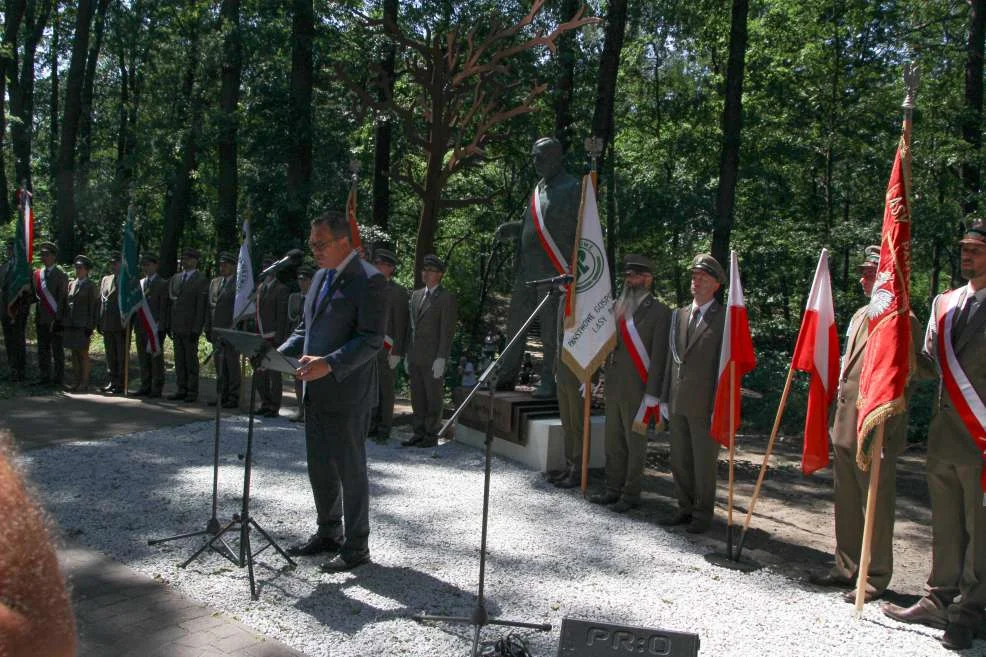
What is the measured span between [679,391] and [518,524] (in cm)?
165

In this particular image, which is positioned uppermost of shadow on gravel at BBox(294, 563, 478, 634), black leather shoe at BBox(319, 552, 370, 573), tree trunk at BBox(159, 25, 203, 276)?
tree trunk at BBox(159, 25, 203, 276)

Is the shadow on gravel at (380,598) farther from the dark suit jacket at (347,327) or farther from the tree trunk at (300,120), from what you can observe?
the tree trunk at (300,120)

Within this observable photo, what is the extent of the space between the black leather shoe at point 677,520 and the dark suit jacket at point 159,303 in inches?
331

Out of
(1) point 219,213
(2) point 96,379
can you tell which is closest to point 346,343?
(2) point 96,379

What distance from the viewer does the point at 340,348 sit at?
16.9 feet

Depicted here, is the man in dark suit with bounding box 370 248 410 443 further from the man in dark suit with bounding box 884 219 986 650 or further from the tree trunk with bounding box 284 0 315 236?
the tree trunk with bounding box 284 0 315 236

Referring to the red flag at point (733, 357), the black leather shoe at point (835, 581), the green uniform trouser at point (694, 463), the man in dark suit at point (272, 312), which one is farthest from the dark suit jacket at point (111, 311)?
the black leather shoe at point (835, 581)

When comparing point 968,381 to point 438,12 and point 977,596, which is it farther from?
point 438,12

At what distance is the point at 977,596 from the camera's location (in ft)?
15.1

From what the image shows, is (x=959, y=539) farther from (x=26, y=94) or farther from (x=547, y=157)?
(x=26, y=94)

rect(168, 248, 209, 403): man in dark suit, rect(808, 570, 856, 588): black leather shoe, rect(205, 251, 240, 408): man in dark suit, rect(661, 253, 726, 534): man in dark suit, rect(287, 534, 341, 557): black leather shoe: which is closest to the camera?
rect(808, 570, 856, 588): black leather shoe

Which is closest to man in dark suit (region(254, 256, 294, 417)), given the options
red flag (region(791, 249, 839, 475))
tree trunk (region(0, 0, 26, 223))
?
red flag (region(791, 249, 839, 475))

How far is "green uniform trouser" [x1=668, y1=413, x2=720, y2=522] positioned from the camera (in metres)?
6.51

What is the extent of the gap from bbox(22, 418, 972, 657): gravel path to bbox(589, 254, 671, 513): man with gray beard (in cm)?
35
